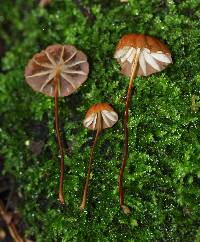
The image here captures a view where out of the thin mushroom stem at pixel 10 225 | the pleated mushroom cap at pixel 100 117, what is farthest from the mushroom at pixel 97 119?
the thin mushroom stem at pixel 10 225

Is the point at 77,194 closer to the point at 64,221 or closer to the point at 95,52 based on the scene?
the point at 64,221

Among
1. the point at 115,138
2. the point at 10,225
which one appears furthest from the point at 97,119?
the point at 10,225

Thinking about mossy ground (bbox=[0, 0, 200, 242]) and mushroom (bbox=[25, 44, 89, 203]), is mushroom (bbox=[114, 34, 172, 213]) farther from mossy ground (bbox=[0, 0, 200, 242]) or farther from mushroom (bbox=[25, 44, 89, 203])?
mushroom (bbox=[25, 44, 89, 203])

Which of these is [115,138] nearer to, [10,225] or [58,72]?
[58,72]

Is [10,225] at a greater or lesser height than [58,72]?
lesser

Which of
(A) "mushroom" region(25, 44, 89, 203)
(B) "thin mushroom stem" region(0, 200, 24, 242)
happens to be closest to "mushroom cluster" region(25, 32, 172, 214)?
(A) "mushroom" region(25, 44, 89, 203)

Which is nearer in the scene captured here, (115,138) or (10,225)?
(115,138)
